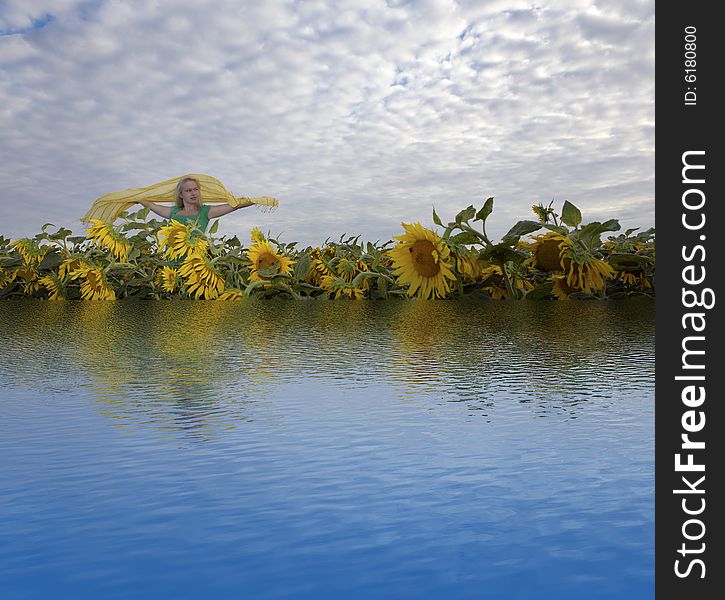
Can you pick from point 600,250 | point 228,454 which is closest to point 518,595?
point 228,454

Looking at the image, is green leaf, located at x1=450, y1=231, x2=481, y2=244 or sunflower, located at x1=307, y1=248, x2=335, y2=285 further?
sunflower, located at x1=307, y1=248, x2=335, y2=285

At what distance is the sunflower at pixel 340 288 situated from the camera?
179 centimetres

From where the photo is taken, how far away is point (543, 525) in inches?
8.6

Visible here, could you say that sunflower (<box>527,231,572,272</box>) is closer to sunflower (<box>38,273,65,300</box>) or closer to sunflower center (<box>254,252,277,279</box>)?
sunflower center (<box>254,252,277,279</box>)

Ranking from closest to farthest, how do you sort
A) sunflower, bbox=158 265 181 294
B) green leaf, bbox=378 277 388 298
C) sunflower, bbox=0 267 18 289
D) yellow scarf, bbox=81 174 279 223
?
green leaf, bbox=378 277 388 298, sunflower, bbox=158 265 181 294, sunflower, bbox=0 267 18 289, yellow scarf, bbox=81 174 279 223

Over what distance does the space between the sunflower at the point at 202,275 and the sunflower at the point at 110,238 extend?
0.37m

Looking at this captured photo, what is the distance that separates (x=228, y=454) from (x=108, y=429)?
0.27 ft

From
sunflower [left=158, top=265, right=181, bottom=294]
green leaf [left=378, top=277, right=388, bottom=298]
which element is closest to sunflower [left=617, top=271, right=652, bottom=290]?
green leaf [left=378, top=277, right=388, bottom=298]

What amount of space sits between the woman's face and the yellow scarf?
5 centimetres

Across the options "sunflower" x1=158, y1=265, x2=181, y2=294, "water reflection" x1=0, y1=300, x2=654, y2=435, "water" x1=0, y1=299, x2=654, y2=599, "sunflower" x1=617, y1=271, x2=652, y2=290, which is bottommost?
"water" x1=0, y1=299, x2=654, y2=599

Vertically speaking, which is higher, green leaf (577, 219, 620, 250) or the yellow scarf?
the yellow scarf

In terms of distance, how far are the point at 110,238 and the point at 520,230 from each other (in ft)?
4.27

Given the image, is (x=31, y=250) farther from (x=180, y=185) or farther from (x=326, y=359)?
(x=180, y=185)
